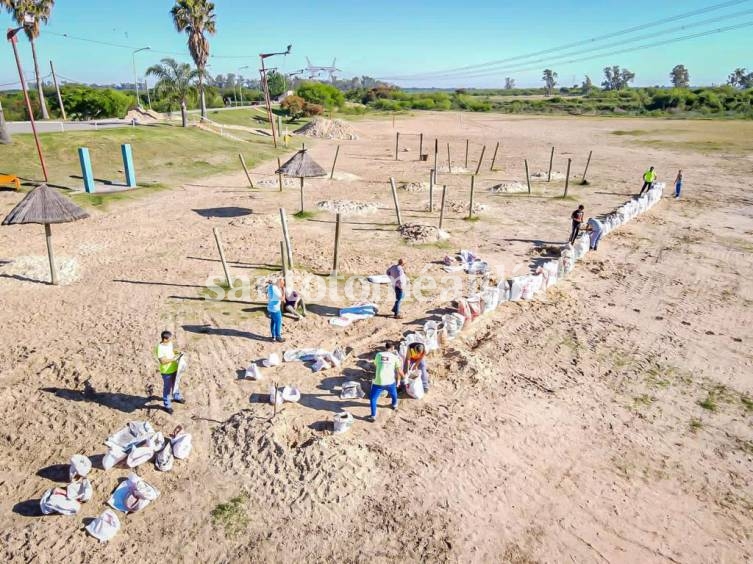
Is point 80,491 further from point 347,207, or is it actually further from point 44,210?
point 347,207

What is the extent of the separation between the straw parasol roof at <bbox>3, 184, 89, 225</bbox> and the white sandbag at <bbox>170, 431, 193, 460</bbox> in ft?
25.5

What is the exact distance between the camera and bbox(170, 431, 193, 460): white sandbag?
6.86m

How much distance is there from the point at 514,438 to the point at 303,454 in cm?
323

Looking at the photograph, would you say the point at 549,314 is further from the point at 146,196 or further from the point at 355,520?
the point at 146,196

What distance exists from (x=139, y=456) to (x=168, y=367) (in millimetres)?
1388

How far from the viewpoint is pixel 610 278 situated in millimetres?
13820

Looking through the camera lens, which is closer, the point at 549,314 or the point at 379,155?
the point at 549,314

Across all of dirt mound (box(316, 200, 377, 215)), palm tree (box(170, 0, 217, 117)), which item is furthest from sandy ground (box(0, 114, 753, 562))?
palm tree (box(170, 0, 217, 117))

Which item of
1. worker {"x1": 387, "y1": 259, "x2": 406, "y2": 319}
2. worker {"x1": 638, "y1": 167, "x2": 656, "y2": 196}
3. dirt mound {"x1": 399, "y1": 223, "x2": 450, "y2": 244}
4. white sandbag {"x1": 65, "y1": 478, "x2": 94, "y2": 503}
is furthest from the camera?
worker {"x1": 638, "y1": 167, "x2": 656, "y2": 196}

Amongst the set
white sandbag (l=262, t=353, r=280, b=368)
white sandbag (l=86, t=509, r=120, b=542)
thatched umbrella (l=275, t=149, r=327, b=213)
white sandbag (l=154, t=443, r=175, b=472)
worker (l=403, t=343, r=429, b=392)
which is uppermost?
thatched umbrella (l=275, t=149, r=327, b=213)

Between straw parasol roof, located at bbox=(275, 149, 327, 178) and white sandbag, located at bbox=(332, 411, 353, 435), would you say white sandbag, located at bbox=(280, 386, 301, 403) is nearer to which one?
white sandbag, located at bbox=(332, 411, 353, 435)

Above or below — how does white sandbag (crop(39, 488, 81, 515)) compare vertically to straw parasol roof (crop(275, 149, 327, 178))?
below

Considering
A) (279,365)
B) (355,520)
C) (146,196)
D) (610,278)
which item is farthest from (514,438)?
(146,196)

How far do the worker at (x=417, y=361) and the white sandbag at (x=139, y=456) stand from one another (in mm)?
4082
